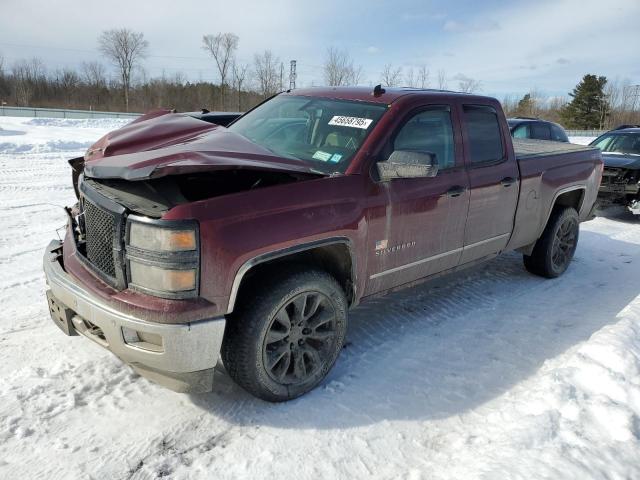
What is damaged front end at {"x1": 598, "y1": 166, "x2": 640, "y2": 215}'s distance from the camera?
29.7 ft

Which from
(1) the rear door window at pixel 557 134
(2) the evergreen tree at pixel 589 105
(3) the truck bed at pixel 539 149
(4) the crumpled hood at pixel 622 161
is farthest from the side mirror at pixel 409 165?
(2) the evergreen tree at pixel 589 105

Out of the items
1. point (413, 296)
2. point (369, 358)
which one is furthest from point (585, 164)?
point (369, 358)

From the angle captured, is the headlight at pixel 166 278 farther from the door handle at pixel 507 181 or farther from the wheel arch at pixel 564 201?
the wheel arch at pixel 564 201

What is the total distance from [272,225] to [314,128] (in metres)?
1.31

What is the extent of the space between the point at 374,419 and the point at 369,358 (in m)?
0.70

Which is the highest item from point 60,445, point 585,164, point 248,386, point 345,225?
point 585,164

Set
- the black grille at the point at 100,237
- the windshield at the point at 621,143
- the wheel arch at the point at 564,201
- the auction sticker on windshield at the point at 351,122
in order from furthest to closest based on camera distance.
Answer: the windshield at the point at 621,143 < the wheel arch at the point at 564,201 < the auction sticker on windshield at the point at 351,122 < the black grille at the point at 100,237

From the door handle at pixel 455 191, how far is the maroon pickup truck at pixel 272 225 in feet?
0.05

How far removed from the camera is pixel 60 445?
2.60m

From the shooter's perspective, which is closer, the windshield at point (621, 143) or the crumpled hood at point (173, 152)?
the crumpled hood at point (173, 152)

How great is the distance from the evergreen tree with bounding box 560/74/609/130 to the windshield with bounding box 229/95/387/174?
61940mm

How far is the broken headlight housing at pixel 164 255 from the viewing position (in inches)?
96.0

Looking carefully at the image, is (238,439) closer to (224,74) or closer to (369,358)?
(369,358)

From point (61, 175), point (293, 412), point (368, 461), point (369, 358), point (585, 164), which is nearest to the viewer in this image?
point (368, 461)
